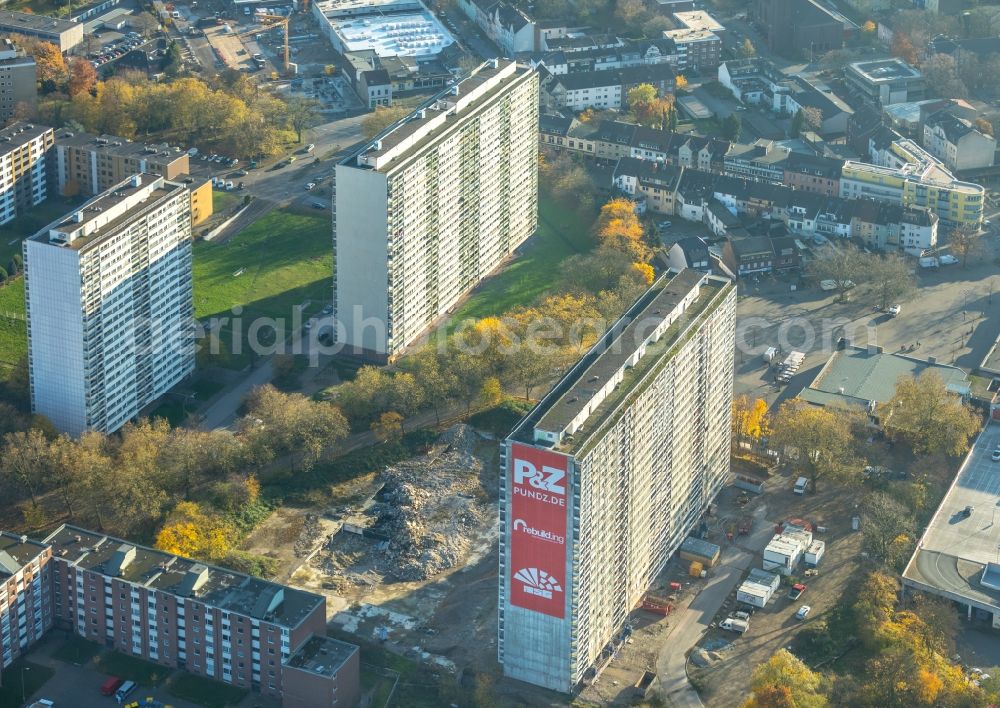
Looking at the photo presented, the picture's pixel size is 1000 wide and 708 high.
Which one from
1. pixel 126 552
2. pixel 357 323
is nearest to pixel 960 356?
pixel 357 323

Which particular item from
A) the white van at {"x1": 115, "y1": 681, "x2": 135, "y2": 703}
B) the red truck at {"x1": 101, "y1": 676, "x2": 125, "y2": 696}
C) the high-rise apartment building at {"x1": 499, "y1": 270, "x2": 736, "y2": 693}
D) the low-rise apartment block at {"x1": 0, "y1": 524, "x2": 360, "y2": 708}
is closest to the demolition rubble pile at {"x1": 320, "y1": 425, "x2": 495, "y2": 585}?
the low-rise apartment block at {"x1": 0, "y1": 524, "x2": 360, "y2": 708}

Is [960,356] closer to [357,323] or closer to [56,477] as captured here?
[357,323]

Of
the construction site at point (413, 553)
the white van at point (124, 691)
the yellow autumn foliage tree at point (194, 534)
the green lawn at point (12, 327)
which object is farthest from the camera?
the green lawn at point (12, 327)

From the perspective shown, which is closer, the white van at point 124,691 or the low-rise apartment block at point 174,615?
the low-rise apartment block at point 174,615

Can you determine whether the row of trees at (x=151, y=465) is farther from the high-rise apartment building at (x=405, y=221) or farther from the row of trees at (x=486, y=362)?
the high-rise apartment building at (x=405, y=221)

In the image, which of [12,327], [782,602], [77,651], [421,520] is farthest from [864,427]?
[12,327]

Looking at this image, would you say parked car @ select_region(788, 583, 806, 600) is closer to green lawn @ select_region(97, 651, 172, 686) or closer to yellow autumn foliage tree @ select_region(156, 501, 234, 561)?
yellow autumn foliage tree @ select_region(156, 501, 234, 561)

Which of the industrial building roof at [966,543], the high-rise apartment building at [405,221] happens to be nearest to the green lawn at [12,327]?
the high-rise apartment building at [405,221]
